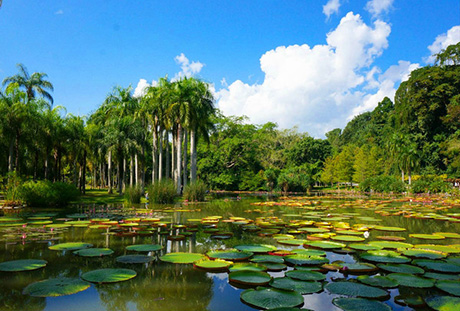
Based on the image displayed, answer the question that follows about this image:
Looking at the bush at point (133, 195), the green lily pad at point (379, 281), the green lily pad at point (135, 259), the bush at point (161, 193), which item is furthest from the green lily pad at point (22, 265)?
the bush at point (161, 193)

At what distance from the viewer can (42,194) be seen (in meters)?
14.9

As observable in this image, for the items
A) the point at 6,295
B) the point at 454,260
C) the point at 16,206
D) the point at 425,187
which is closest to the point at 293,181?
the point at 425,187

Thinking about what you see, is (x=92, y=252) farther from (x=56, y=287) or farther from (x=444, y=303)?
(x=444, y=303)

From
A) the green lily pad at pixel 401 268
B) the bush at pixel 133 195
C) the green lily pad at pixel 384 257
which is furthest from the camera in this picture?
the bush at pixel 133 195

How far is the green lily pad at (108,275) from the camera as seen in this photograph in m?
3.96

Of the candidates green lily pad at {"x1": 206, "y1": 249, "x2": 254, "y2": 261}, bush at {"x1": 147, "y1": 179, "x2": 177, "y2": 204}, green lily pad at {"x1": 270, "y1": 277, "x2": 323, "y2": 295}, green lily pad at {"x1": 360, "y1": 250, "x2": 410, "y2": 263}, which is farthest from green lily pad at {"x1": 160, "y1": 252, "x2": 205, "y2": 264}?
bush at {"x1": 147, "y1": 179, "x2": 177, "y2": 204}

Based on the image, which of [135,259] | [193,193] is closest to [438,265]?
[135,259]

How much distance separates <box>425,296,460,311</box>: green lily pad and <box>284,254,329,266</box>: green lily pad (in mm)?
1692

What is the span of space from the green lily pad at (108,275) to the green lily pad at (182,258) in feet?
2.63

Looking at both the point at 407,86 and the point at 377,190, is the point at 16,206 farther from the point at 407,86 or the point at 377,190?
the point at 407,86

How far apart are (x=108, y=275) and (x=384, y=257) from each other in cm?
455

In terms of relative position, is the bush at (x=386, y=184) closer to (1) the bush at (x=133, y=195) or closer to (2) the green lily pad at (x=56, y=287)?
(1) the bush at (x=133, y=195)

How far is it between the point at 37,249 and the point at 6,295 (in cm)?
270

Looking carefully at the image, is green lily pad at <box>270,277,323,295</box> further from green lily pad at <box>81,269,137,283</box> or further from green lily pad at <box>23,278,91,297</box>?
green lily pad at <box>23,278,91,297</box>
